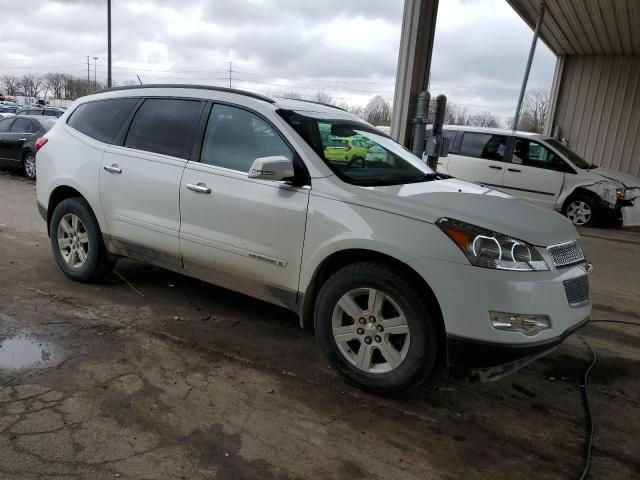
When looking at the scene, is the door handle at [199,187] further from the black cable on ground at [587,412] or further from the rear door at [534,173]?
the rear door at [534,173]

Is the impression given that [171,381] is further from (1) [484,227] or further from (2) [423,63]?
(2) [423,63]

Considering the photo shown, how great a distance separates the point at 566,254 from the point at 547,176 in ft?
27.4

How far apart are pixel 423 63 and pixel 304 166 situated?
6550 millimetres

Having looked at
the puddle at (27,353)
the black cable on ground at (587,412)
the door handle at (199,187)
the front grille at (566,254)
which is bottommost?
the puddle at (27,353)

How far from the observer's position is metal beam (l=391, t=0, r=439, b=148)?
8.98 m

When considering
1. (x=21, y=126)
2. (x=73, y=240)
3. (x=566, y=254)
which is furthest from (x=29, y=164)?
(x=566, y=254)

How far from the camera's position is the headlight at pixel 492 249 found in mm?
2859

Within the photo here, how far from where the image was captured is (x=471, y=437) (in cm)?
296

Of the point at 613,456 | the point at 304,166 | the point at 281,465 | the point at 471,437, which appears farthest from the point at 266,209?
the point at 613,456

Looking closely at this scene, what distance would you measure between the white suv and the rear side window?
0.01m

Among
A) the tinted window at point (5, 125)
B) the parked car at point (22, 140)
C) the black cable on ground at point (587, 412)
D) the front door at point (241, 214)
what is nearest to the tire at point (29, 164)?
the parked car at point (22, 140)

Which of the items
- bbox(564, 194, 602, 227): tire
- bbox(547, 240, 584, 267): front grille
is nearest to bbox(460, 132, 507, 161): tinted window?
bbox(564, 194, 602, 227): tire

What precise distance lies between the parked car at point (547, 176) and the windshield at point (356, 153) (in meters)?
7.18

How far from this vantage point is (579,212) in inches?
425
